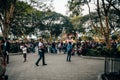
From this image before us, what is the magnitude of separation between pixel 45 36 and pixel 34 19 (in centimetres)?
848

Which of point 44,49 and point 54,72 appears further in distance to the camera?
point 44,49

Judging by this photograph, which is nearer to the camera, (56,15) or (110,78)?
(110,78)

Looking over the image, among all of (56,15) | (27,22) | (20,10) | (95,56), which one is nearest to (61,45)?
(20,10)

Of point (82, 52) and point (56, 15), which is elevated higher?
point (56, 15)

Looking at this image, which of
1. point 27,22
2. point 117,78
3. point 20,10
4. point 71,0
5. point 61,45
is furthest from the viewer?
point 27,22

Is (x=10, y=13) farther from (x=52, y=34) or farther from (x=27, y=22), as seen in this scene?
(x=52, y=34)

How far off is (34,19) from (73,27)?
33.7ft

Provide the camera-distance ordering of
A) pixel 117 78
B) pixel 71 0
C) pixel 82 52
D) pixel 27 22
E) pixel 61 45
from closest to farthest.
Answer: pixel 117 78
pixel 71 0
pixel 82 52
pixel 61 45
pixel 27 22

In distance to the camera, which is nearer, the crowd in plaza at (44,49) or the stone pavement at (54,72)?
the crowd in plaza at (44,49)

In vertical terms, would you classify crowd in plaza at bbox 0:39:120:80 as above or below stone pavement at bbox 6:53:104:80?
above

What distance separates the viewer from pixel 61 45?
50.6 m

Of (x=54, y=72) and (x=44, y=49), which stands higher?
(x=44, y=49)

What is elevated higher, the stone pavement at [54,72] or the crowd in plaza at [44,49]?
the crowd in plaza at [44,49]

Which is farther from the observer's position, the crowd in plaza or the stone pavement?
the stone pavement
